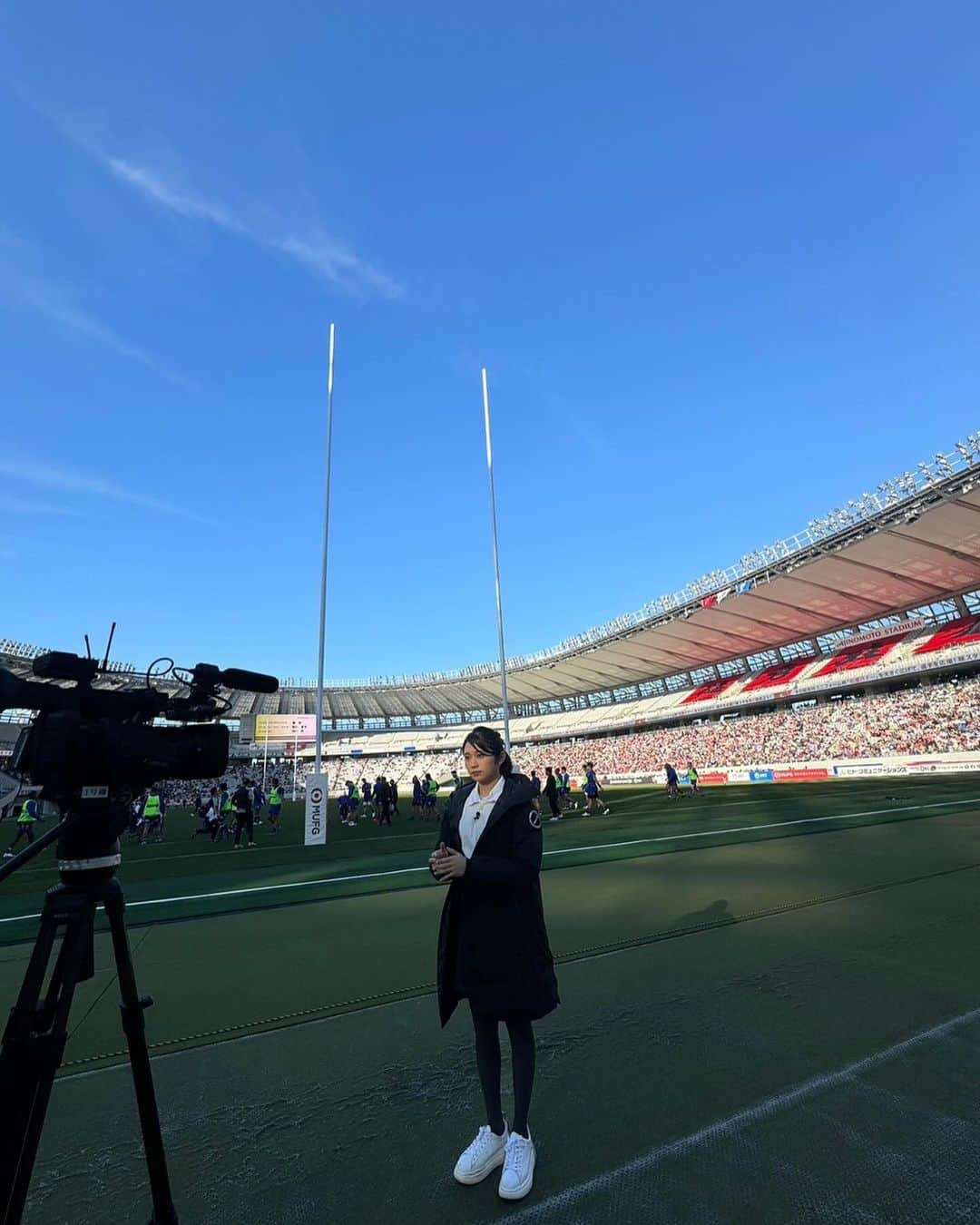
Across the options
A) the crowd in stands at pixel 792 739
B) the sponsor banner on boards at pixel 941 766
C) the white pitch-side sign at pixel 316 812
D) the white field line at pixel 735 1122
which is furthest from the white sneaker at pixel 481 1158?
the sponsor banner on boards at pixel 941 766

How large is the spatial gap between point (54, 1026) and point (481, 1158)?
1.55 m

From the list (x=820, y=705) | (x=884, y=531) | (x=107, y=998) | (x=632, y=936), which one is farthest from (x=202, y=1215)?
(x=820, y=705)

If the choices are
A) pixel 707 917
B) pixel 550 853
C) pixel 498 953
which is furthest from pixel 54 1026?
pixel 550 853

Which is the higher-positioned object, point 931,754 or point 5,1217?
point 931,754

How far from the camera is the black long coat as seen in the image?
7.76 feet

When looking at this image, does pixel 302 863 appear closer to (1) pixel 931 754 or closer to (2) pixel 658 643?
(1) pixel 931 754

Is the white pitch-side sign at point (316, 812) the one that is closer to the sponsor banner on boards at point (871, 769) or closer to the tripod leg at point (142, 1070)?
the tripod leg at point (142, 1070)

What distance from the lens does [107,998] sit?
4.37m

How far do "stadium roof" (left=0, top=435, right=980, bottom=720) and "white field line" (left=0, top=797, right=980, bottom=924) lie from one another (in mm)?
20555

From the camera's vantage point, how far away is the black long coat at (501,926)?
2.37 meters

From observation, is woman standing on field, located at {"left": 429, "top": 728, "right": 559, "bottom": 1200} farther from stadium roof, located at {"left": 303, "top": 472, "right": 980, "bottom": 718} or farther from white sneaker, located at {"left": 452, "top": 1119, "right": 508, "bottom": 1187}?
stadium roof, located at {"left": 303, "top": 472, "right": 980, "bottom": 718}

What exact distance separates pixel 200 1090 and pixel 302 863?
30.1ft

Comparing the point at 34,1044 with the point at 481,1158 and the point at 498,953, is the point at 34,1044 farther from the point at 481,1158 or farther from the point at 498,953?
the point at 481,1158

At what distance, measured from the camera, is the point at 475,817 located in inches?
104
